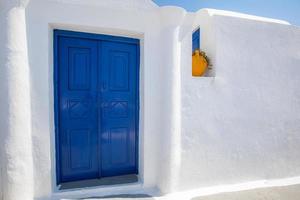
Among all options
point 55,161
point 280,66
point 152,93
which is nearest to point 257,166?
point 280,66

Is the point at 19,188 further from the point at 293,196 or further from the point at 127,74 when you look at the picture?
the point at 293,196

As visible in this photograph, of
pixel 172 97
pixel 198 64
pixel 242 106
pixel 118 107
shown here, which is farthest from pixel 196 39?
pixel 118 107

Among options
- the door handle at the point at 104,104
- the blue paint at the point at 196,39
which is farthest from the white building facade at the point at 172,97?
the door handle at the point at 104,104

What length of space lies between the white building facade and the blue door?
13 cm

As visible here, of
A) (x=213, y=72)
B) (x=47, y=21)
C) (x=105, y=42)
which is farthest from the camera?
(x=213, y=72)

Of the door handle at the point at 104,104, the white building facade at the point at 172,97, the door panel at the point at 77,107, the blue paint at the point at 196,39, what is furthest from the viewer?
the blue paint at the point at 196,39

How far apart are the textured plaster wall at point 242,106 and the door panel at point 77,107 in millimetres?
1467

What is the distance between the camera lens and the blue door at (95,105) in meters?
3.12

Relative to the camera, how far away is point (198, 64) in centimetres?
348

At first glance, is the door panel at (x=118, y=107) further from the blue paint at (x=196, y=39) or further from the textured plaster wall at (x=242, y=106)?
the blue paint at (x=196, y=39)

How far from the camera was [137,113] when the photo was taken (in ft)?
11.3

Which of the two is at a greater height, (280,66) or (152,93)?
(280,66)

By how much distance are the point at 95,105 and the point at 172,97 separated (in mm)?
1234

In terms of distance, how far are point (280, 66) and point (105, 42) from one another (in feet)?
10.8
